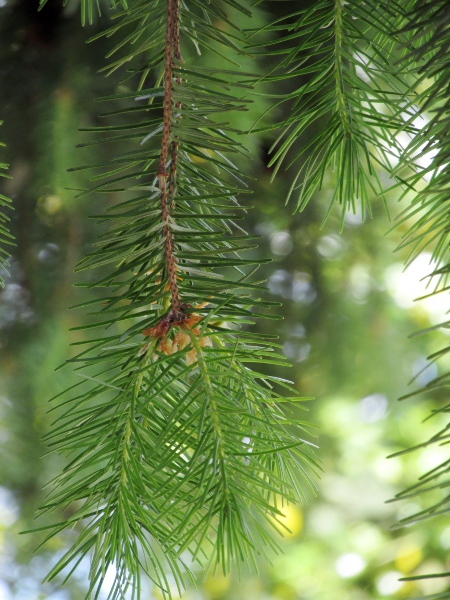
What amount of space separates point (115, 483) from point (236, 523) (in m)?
0.05

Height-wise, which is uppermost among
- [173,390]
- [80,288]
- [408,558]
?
[80,288]

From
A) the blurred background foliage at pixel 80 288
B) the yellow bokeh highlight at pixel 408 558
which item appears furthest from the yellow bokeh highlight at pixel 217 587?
the yellow bokeh highlight at pixel 408 558

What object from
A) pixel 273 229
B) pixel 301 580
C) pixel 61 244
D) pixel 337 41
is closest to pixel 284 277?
pixel 273 229

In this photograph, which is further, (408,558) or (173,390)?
(408,558)

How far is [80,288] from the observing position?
70 centimetres

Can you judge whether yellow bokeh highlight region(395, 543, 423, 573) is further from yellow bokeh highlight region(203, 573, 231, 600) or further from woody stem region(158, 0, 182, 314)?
woody stem region(158, 0, 182, 314)

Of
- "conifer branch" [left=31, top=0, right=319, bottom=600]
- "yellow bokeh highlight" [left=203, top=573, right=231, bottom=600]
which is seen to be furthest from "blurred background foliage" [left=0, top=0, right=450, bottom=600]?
"conifer branch" [left=31, top=0, right=319, bottom=600]

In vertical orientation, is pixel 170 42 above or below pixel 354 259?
below

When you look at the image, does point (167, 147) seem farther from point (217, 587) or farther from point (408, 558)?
point (408, 558)

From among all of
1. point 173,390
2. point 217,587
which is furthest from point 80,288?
point 217,587

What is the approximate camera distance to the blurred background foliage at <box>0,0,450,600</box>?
628mm

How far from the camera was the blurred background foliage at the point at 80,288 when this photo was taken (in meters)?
0.63

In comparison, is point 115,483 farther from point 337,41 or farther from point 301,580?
point 301,580

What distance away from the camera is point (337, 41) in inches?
9.9
